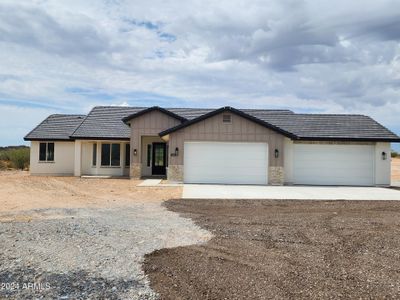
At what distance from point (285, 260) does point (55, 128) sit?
2521cm

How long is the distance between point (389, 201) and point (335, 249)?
9.43 m

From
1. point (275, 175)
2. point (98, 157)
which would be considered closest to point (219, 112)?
point (275, 175)

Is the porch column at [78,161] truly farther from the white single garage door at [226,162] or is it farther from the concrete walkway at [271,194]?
the concrete walkway at [271,194]

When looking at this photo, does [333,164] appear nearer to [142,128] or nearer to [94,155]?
[142,128]

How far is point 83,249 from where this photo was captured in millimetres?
7391

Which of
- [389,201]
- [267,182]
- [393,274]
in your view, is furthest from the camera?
[267,182]

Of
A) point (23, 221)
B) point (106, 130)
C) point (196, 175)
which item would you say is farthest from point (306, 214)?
point (106, 130)

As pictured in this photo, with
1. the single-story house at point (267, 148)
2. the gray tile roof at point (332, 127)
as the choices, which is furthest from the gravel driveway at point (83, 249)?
the gray tile roof at point (332, 127)

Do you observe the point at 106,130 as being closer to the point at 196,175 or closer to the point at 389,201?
the point at 196,175

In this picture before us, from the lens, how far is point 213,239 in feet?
27.9

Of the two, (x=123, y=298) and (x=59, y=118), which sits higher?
(x=59, y=118)

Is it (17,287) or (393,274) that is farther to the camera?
(393,274)

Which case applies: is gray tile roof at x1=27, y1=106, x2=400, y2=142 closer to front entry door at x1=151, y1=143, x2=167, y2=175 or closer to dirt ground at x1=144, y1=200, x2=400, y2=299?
front entry door at x1=151, y1=143, x2=167, y2=175

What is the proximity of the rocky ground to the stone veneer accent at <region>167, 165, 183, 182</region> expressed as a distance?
7.15 m
